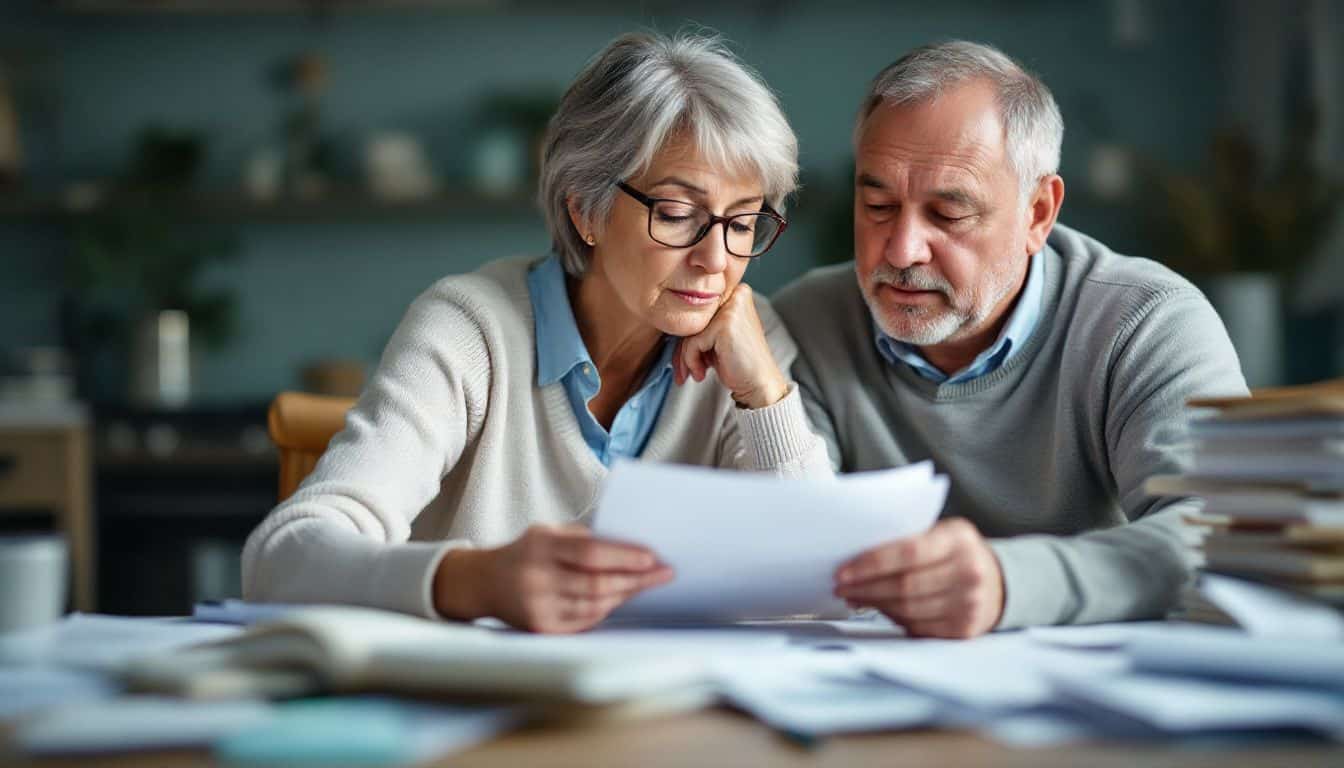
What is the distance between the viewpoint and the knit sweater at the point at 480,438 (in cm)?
130

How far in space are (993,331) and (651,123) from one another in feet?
1.80

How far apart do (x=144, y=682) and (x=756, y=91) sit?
106cm

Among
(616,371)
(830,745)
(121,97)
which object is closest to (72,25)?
(121,97)

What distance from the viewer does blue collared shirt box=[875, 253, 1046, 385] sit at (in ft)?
5.31

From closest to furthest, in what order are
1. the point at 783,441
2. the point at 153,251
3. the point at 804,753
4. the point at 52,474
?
the point at 804,753 < the point at 783,441 < the point at 52,474 < the point at 153,251

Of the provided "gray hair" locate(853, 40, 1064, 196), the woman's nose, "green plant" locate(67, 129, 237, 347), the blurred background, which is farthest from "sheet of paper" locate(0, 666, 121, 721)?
"green plant" locate(67, 129, 237, 347)

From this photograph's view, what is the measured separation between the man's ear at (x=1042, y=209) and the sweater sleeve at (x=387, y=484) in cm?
74

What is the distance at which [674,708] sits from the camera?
2.59 feet

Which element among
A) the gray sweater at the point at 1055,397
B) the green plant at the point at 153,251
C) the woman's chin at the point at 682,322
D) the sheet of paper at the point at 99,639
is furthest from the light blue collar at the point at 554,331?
the green plant at the point at 153,251

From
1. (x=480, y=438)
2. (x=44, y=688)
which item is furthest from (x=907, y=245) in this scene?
(x=44, y=688)

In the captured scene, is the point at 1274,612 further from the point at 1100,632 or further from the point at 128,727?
the point at 128,727

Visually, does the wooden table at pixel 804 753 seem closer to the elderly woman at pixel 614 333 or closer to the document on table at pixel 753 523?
the document on table at pixel 753 523

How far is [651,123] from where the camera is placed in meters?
1.53

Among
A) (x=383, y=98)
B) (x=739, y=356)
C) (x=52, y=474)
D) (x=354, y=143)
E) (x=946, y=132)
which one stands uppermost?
(x=383, y=98)
